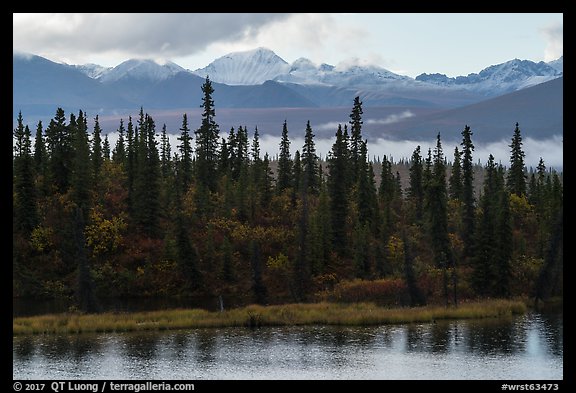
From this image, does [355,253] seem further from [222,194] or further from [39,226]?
[39,226]

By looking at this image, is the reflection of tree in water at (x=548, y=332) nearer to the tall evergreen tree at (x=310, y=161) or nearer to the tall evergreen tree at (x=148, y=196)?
the tall evergreen tree at (x=148, y=196)

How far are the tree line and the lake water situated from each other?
19049mm

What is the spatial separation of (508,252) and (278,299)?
28366mm

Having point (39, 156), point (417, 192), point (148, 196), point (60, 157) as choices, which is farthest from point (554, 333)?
point (39, 156)

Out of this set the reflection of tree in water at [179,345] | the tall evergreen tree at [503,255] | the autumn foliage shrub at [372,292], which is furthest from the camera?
the tall evergreen tree at [503,255]

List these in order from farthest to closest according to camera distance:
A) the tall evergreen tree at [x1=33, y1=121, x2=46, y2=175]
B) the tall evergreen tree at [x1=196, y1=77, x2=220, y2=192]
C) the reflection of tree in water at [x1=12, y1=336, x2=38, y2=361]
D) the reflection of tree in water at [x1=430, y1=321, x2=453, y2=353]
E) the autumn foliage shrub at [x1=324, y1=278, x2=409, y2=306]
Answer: the tall evergreen tree at [x1=196, y1=77, x2=220, y2=192], the tall evergreen tree at [x1=33, y1=121, x2=46, y2=175], the autumn foliage shrub at [x1=324, y1=278, x2=409, y2=306], the reflection of tree in water at [x1=430, y1=321, x2=453, y2=353], the reflection of tree in water at [x1=12, y1=336, x2=38, y2=361]

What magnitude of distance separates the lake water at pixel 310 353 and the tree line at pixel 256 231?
19049 mm

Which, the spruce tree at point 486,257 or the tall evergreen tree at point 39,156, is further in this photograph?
the tall evergreen tree at point 39,156

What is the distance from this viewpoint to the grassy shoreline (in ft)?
215

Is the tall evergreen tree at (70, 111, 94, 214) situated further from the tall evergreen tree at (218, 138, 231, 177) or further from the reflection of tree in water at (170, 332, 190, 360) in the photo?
the reflection of tree in water at (170, 332, 190, 360)

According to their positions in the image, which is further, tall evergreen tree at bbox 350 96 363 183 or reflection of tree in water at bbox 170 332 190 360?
tall evergreen tree at bbox 350 96 363 183

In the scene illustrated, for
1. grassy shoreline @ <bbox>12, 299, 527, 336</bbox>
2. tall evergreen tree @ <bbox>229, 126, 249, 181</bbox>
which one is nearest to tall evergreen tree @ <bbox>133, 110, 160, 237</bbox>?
tall evergreen tree @ <bbox>229, 126, 249, 181</bbox>

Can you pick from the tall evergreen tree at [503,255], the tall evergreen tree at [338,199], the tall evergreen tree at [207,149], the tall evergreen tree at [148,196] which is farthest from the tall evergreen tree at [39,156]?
the tall evergreen tree at [503,255]

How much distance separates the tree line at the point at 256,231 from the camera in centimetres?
9194
